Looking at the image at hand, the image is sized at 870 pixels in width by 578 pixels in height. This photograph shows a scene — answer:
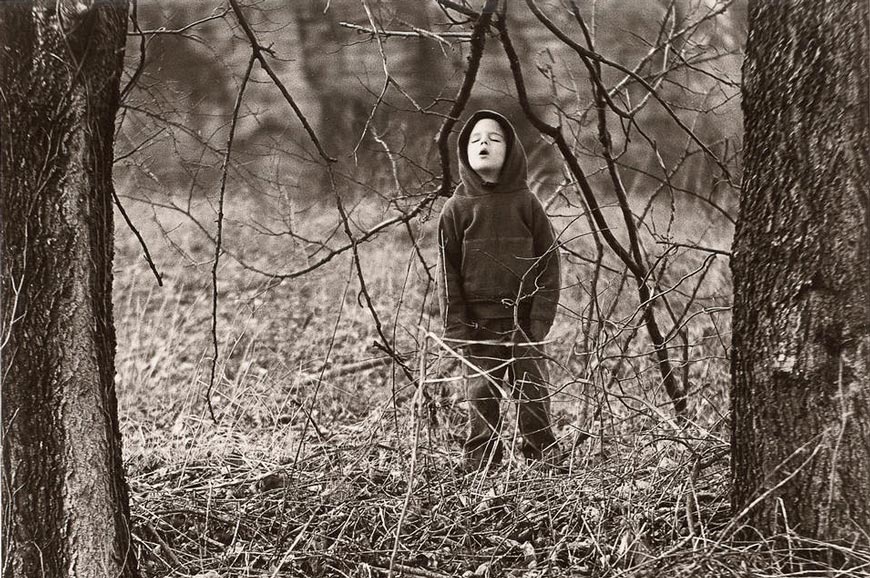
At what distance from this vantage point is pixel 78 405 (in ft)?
7.20

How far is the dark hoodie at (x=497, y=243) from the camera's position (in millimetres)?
3154

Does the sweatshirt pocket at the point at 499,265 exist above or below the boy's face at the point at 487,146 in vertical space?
below

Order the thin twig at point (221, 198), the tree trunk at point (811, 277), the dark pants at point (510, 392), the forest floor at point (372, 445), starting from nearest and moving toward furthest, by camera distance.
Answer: the tree trunk at point (811, 277) → the forest floor at point (372, 445) → the thin twig at point (221, 198) → the dark pants at point (510, 392)

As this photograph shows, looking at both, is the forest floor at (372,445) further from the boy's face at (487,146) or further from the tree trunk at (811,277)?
the boy's face at (487,146)

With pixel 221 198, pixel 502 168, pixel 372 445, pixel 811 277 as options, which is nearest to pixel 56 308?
pixel 221 198

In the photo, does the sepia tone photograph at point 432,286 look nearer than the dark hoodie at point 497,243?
Yes

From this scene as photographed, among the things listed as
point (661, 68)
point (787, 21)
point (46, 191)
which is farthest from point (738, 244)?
point (46, 191)

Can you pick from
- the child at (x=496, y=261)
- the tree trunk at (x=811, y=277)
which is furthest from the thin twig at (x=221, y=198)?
the tree trunk at (x=811, y=277)

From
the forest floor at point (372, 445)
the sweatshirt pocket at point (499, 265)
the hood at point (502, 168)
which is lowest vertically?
the forest floor at point (372, 445)

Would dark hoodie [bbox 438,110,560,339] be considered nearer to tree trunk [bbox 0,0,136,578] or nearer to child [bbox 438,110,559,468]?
child [bbox 438,110,559,468]

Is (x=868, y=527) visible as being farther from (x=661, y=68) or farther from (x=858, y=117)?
(x=661, y=68)

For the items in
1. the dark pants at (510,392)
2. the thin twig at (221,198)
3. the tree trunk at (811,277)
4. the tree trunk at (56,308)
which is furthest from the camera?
the dark pants at (510,392)

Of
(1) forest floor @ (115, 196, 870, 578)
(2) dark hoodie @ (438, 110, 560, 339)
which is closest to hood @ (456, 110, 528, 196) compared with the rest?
(2) dark hoodie @ (438, 110, 560, 339)

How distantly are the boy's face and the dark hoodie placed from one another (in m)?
0.02
